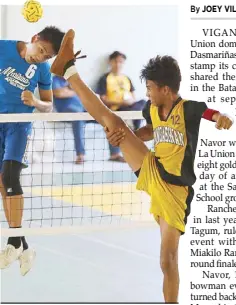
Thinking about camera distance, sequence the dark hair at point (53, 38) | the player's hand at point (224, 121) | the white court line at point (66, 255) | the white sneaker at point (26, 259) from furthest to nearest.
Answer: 1. the white court line at point (66, 255)
2. the white sneaker at point (26, 259)
3. the dark hair at point (53, 38)
4. the player's hand at point (224, 121)

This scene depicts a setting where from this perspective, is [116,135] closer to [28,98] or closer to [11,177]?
[28,98]

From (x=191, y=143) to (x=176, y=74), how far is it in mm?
267

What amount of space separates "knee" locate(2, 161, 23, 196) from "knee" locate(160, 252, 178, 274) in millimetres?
729

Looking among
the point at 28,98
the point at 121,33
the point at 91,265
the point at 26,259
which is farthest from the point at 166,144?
the point at 121,33

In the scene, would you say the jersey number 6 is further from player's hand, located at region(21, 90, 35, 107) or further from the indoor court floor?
the indoor court floor

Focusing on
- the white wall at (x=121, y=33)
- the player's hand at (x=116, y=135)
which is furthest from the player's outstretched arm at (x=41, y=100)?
the white wall at (x=121, y=33)

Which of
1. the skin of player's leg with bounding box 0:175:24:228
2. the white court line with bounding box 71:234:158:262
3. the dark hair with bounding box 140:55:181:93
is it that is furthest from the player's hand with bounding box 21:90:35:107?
the white court line with bounding box 71:234:158:262

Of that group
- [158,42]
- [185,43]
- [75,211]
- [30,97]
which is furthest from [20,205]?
[158,42]

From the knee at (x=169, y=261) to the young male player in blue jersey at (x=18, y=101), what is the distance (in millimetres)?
685

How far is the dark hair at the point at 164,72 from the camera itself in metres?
2.65

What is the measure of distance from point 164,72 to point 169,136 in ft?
0.79

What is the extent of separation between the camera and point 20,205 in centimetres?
301

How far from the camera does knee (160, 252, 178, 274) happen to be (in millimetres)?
2631

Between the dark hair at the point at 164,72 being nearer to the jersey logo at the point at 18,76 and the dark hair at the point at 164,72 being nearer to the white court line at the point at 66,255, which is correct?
the jersey logo at the point at 18,76
